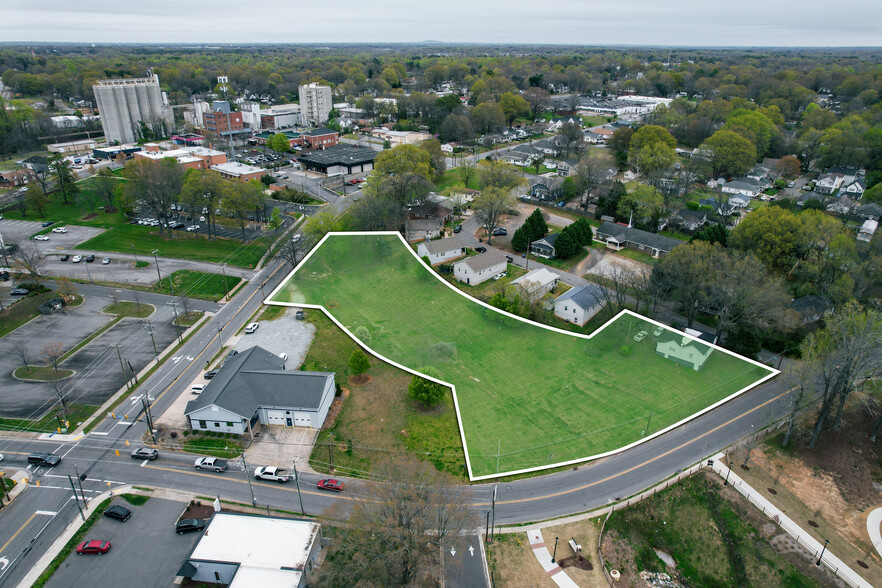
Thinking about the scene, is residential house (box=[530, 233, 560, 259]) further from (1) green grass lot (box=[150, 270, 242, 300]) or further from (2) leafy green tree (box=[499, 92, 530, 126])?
(2) leafy green tree (box=[499, 92, 530, 126])

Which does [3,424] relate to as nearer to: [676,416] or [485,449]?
[485,449]

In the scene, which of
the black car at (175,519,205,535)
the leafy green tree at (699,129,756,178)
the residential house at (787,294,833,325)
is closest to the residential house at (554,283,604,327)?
the residential house at (787,294,833,325)

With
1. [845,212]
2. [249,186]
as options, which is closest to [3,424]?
[249,186]

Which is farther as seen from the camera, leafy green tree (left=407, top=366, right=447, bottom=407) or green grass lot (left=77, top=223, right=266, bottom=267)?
green grass lot (left=77, top=223, right=266, bottom=267)

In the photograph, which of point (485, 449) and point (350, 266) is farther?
point (350, 266)

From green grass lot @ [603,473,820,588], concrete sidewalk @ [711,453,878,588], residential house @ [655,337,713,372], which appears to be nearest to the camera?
concrete sidewalk @ [711,453,878,588]

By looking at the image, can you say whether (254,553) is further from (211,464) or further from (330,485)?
(211,464)

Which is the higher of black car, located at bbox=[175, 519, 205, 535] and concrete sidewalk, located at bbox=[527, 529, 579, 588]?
black car, located at bbox=[175, 519, 205, 535]
